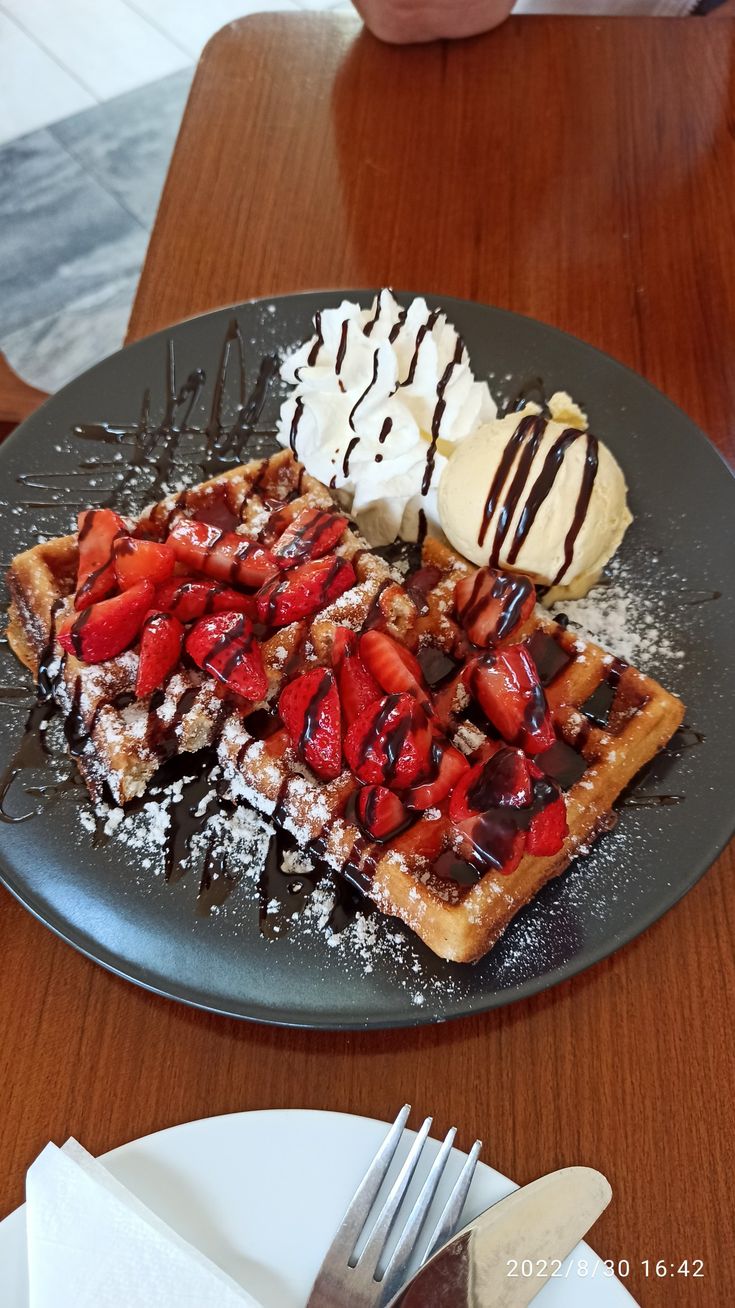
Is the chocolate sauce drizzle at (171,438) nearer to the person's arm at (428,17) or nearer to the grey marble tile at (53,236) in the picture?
the person's arm at (428,17)

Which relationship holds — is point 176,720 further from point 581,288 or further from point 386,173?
point 386,173

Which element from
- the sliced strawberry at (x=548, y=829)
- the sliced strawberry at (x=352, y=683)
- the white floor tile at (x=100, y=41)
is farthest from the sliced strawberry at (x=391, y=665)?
the white floor tile at (x=100, y=41)

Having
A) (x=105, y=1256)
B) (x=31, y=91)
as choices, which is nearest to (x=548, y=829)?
(x=105, y=1256)

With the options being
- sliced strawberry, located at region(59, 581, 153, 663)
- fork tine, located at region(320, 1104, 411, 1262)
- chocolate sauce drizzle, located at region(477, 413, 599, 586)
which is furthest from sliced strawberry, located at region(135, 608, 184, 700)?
fork tine, located at region(320, 1104, 411, 1262)

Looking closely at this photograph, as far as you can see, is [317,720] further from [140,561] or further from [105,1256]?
[105,1256]

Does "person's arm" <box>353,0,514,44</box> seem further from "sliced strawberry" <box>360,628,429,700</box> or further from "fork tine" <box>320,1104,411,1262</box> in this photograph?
"fork tine" <box>320,1104,411,1262</box>

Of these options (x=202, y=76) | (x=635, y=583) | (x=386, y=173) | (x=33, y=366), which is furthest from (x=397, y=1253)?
(x=33, y=366)
